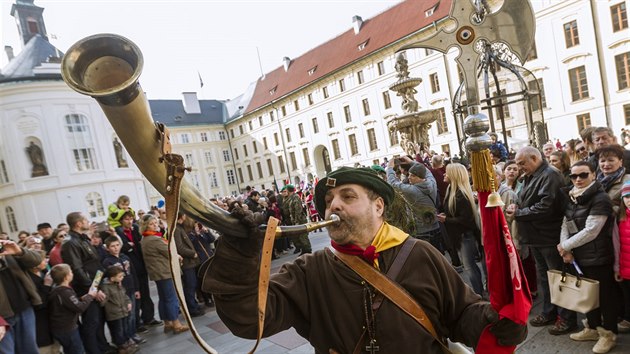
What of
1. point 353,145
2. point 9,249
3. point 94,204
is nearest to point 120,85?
point 9,249

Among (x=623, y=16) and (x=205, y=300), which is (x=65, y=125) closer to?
(x=205, y=300)

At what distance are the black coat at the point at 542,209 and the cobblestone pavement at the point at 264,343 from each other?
90 centimetres

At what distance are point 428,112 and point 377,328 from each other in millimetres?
8521

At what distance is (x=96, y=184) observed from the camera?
23.4 m

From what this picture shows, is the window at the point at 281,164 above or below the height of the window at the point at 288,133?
below

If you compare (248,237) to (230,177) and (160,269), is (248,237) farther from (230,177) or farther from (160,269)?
(230,177)

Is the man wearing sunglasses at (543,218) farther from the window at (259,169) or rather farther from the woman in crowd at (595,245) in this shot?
the window at (259,169)

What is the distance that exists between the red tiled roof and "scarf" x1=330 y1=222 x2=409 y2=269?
2814 cm

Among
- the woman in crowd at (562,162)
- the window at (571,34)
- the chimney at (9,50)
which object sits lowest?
the woman in crowd at (562,162)

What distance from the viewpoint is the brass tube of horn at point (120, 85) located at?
3.63ft

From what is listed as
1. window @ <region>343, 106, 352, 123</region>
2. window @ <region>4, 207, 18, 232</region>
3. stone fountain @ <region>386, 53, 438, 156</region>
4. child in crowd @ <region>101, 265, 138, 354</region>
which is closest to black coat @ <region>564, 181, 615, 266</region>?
child in crowd @ <region>101, 265, 138, 354</region>

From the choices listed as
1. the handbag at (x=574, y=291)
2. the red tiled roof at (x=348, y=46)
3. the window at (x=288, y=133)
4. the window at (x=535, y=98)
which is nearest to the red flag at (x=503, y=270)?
the handbag at (x=574, y=291)

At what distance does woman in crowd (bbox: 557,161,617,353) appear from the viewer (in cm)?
320

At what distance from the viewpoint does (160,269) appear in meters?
5.59
